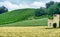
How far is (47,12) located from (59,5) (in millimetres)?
8913

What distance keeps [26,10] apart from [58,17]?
9743 cm

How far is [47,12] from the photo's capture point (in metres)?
148

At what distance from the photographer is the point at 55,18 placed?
6575 cm

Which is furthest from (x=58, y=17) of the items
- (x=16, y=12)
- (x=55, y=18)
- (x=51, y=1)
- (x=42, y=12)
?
(x=51, y=1)

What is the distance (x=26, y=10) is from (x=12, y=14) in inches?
610

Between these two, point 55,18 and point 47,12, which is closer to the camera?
point 55,18

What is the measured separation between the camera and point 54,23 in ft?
210

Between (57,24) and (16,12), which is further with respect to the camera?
(16,12)

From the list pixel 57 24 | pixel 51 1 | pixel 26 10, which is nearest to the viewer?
pixel 57 24

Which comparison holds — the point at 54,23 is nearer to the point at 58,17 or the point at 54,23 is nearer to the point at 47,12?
the point at 58,17

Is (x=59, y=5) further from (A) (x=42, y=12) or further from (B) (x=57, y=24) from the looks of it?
(B) (x=57, y=24)

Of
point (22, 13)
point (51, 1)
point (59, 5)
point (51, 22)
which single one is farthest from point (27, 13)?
point (51, 22)

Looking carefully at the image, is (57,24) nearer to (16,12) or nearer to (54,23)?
(54,23)

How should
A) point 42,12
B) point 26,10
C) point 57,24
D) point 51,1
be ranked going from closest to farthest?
1. point 57,24
2. point 42,12
3. point 26,10
4. point 51,1
